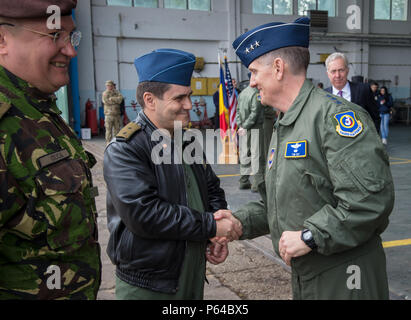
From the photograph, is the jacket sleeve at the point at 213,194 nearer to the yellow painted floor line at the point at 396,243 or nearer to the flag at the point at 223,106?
the yellow painted floor line at the point at 396,243

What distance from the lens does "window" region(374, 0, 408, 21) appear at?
814 inches

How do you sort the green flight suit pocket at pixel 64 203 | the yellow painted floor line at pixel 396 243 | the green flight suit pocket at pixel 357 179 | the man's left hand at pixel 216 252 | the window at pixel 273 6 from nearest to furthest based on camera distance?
the green flight suit pocket at pixel 64 203
the green flight suit pocket at pixel 357 179
the man's left hand at pixel 216 252
the yellow painted floor line at pixel 396 243
the window at pixel 273 6

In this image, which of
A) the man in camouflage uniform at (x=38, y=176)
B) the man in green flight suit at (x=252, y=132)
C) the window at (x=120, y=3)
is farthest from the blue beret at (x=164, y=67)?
the window at (x=120, y=3)

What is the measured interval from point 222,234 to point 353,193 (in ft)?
2.11

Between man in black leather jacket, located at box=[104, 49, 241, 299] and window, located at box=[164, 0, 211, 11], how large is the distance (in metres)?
17.4

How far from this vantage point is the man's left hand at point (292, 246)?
5.06 ft

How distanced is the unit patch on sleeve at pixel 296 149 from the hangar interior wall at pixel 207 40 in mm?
16544

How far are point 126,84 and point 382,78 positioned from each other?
1358 cm

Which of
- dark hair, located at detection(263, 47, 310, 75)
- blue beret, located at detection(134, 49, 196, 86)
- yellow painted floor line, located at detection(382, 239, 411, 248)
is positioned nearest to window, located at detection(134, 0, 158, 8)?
yellow painted floor line, located at detection(382, 239, 411, 248)

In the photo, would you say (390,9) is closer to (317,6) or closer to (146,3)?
(317,6)

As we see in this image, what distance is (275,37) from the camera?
1.73 metres
